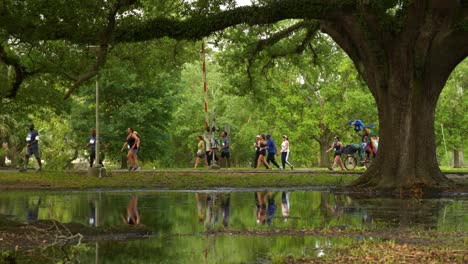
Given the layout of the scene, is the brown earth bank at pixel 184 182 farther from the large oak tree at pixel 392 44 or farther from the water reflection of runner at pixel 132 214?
the water reflection of runner at pixel 132 214

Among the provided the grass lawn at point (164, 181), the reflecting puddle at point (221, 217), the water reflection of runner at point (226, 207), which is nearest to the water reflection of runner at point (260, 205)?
the reflecting puddle at point (221, 217)

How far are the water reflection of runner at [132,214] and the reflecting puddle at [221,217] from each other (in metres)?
0.02

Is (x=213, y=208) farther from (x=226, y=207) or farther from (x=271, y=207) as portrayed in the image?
(x=271, y=207)

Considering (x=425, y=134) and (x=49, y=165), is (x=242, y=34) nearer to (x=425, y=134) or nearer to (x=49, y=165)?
(x=425, y=134)

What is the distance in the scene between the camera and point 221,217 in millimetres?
13312

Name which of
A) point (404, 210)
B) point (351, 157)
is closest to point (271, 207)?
point (404, 210)

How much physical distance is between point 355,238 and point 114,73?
24.6 metres

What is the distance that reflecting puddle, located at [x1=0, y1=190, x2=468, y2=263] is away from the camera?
889 cm

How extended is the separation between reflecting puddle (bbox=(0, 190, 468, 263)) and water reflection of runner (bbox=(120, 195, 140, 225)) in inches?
0.7

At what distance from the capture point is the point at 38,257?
842cm

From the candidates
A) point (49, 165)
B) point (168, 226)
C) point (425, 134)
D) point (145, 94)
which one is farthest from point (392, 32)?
point (49, 165)

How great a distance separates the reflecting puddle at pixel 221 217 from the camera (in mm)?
8891

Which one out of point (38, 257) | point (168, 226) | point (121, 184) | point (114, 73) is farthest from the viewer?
point (114, 73)

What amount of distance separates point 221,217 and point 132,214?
70.4 inches
